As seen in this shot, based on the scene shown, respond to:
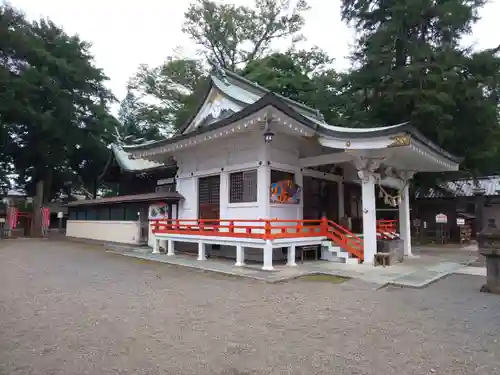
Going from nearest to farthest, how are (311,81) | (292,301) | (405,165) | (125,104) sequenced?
1. (292,301)
2. (405,165)
3. (311,81)
4. (125,104)

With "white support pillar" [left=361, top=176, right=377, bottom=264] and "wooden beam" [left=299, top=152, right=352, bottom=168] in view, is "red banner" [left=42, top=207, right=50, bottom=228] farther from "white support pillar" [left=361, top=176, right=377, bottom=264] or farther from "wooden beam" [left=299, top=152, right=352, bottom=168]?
"white support pillar" [left=361, top=176, right=377, bottom=264]

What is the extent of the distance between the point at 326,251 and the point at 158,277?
506 cm

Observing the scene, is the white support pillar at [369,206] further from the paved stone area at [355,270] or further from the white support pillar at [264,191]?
the white support pillar at [264,191]

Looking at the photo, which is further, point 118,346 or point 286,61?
point 286,61

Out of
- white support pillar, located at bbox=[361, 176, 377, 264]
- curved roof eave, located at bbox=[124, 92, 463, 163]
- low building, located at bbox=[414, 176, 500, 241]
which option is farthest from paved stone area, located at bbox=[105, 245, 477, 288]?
low building, located at bbox=[414, 176, 500, 241]

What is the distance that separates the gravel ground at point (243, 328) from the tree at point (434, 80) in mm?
10889

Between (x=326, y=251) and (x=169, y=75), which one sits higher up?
(x=169, y=75)

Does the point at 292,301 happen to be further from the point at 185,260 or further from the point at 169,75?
the point at 169,75

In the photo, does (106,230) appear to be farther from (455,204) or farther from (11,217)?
(455,204)

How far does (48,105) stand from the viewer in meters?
25.1

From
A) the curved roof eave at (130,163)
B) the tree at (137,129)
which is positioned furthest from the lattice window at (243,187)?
the tree at (137,129)

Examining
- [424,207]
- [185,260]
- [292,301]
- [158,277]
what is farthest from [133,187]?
[424,207]

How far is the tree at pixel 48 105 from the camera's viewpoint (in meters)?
22.8

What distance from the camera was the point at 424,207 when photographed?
22.8m
